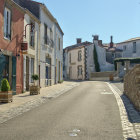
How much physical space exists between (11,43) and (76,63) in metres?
32.4

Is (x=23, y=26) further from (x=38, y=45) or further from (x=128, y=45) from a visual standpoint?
(x=128, y=45)

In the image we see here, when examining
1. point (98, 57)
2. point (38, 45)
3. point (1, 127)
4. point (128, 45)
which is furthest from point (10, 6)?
point (128, 45)

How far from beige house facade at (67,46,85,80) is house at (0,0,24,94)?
29038 mm

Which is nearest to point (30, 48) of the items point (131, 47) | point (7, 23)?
point (7, 23)

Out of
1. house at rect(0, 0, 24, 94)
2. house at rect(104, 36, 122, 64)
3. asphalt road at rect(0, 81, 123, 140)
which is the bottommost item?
asphalt road at rect(0, 81, 123, 140)

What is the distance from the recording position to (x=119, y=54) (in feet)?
161

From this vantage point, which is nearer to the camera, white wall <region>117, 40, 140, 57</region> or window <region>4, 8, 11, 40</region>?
window <region>4, 8, 11, 40</region>

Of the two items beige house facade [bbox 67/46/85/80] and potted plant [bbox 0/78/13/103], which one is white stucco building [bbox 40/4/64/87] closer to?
potted plant [bbox 0/78/13/103]

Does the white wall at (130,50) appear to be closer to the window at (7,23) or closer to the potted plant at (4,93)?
the window at (7,23)

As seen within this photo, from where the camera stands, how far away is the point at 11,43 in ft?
44.9

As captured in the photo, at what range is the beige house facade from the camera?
44.0m

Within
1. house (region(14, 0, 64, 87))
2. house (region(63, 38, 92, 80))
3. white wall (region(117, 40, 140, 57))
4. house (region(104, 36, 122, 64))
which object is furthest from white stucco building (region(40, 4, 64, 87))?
white wall (region(117, 40, 140, 57))

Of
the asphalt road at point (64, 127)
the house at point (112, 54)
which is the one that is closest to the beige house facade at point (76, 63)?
the house at point (112, 54)

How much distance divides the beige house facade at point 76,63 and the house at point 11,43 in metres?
29.0
